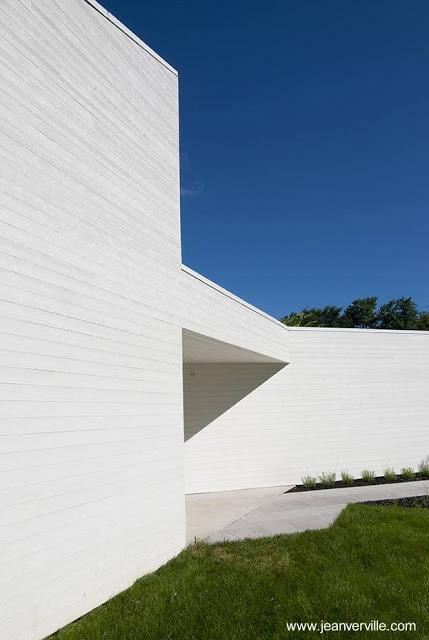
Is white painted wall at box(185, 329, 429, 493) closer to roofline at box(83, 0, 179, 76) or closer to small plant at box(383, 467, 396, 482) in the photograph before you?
small plant at box(383, 467, 396, 482)

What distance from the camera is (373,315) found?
42.1m

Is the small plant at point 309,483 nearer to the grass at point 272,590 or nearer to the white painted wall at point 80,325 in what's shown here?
the grass at point 272,590

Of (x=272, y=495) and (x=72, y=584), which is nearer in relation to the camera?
(x=72, y=584)

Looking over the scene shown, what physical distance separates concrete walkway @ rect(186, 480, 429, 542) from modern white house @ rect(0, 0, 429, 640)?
5.04ft

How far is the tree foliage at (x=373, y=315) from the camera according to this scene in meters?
40.5

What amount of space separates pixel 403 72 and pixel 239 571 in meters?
10.2

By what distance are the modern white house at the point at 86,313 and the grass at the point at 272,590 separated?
0.37 m

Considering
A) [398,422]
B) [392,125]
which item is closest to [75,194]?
[392,125]

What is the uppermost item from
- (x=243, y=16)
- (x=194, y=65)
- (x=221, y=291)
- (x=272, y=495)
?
(x=243, y=16)

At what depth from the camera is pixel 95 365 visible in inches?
182

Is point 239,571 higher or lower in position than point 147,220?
lower

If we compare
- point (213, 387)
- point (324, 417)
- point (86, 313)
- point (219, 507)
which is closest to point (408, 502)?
point (324, 417)

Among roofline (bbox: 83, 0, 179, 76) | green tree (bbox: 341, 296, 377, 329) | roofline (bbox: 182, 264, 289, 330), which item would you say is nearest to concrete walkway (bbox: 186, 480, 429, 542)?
roofline (bbox: 182, 264, 289, 330)

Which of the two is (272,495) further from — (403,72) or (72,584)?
(403,72)
